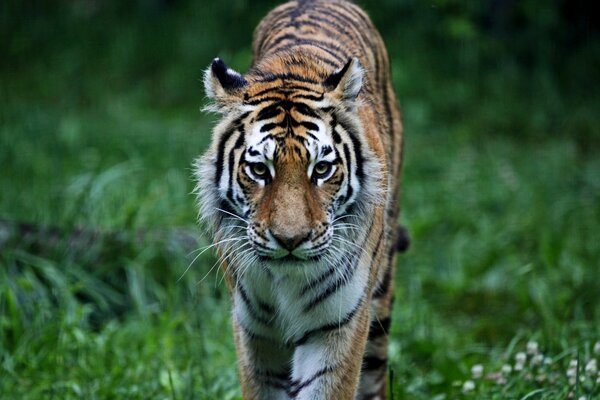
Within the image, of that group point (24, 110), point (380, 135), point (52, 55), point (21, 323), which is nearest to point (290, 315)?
point (380, 135)

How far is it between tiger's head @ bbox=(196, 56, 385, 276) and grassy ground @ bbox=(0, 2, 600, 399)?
3.33 feet

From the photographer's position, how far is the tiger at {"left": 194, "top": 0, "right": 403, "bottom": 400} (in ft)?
11.0

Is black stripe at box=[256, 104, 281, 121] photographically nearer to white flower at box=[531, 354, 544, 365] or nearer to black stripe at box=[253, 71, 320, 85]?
black stripe at box=[253, 71, 320, 85]

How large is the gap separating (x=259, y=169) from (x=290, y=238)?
0.32m

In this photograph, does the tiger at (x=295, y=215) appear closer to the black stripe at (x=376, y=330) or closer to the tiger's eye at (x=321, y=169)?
the tiger's eye at (x=321, y=169)

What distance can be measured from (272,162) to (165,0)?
Result: 1050cm

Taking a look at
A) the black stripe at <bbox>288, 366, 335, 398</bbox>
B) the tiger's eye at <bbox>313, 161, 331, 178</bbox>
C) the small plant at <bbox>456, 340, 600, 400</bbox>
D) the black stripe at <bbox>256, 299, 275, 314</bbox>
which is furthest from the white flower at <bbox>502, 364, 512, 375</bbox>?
the tiger's eye at <bbox>313, 161, 331, 178</bbox>

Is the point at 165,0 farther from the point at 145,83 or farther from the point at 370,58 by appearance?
the point at 370,58

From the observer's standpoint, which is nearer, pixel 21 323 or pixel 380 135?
pixel 380 135

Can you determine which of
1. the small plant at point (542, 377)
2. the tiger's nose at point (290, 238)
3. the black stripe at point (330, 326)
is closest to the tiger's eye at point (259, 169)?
the tiger's nose at point (290, 238)

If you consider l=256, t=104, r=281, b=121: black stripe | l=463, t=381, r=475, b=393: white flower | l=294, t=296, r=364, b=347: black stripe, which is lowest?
l=463, t=381, r=475, b=393: white flower

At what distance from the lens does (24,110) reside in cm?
1002

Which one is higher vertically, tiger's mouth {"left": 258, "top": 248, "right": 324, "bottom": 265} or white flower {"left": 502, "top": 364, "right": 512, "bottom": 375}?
tiger's mouth {"left": 258, "top": 248, "right": 324, "bottom": 265}

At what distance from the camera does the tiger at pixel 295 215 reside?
3348mm
